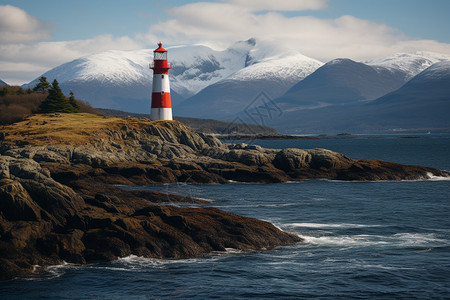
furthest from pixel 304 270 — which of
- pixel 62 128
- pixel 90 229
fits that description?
pixel 62 128

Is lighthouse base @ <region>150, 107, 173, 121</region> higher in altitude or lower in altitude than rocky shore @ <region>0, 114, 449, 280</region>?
higher

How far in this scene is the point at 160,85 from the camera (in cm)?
8375

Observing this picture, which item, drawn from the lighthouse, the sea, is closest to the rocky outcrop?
the sea

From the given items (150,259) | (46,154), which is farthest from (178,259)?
(46,154)

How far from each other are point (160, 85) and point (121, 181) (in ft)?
98.7

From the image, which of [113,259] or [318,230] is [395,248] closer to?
[318,230]

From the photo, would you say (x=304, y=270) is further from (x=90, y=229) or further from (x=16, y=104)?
(x=16, y=104)

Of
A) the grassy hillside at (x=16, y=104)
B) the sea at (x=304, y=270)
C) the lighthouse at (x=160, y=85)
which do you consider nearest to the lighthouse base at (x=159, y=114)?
the lighthouse at (x=160, y=85)

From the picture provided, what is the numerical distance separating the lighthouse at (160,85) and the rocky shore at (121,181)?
5.91 m

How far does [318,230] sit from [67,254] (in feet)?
51.5

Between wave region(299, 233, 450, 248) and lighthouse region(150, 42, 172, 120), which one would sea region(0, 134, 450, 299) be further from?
lighthouse region(150, 42, 172, 120)

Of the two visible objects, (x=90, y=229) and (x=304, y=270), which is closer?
(x=304, y=270)

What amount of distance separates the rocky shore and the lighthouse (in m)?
5.91

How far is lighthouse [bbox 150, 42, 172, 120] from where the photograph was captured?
273 ft
